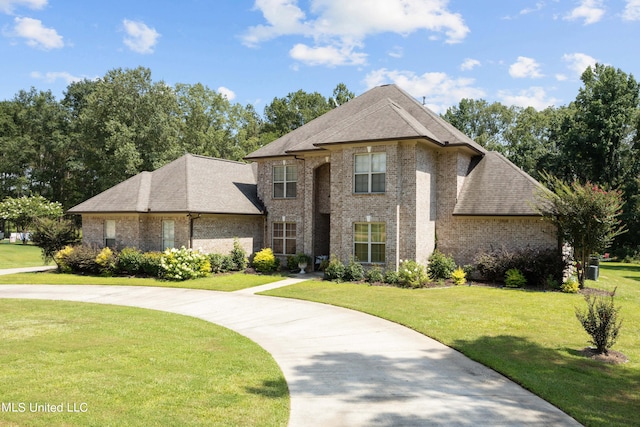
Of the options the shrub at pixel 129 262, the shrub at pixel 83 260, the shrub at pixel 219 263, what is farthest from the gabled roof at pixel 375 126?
the shrub at pixel 83 260

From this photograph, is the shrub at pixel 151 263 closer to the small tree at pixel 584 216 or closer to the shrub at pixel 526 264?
the shrub at pixel 526 264

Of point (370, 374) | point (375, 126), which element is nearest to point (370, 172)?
point (375, 126)

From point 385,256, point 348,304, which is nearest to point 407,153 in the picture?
point 385,256

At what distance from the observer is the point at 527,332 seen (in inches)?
432

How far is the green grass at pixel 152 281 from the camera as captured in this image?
1881 centimetres

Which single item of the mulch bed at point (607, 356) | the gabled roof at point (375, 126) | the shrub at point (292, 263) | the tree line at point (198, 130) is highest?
the tree line at point (198, 130)

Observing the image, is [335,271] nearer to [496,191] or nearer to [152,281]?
[152,281]

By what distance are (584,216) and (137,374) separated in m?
16.7

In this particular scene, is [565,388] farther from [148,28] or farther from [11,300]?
[148,28]

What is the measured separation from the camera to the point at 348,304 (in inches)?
559

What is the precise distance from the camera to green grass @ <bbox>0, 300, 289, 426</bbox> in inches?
233

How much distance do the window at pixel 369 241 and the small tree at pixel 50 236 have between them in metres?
16.6

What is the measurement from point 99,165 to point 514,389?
50.9m

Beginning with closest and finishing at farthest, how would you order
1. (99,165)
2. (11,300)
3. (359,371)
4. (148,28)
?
(359,371) < (11,300) < (148,28) < (99,165)
